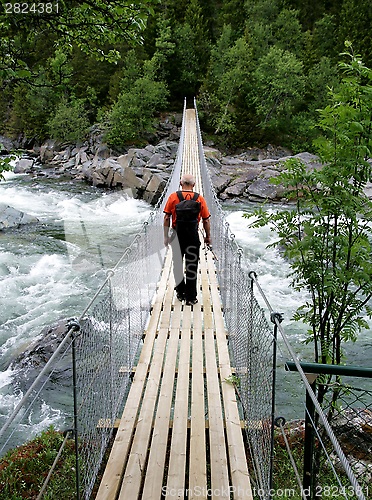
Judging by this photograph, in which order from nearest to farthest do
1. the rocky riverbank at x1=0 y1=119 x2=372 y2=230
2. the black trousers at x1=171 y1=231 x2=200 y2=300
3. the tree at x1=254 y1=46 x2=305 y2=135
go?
the black trousers at x1=171 y1=231 x2=200 y2=300, the rocky riverbank at x1=0 y1=119 x2=372 y2=230, the tree at x1=254 y1=46 x2=305 y2=135

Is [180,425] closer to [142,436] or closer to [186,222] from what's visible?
[142,436]

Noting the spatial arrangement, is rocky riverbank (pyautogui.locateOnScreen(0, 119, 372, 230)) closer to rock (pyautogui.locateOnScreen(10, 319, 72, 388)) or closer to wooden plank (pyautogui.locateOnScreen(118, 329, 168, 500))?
rock (pyautogui.locateOnScreen(10, 319, 72, 388))

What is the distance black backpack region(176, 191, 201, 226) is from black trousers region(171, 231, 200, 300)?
0.38 ft

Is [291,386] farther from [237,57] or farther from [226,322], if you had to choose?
[237,57]

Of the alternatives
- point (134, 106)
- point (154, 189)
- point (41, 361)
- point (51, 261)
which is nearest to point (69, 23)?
point (41, 361)

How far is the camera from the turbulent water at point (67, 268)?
13.0ft

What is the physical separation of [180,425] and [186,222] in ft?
4.69

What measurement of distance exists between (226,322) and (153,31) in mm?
21711

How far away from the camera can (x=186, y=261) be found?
3.28m

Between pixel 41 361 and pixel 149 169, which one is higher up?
pixel 149 169

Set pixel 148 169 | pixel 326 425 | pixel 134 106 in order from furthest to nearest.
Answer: pixel 134 106 < pixel 148 169 < pixel 326 425

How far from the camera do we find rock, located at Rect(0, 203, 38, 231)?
28.7ft

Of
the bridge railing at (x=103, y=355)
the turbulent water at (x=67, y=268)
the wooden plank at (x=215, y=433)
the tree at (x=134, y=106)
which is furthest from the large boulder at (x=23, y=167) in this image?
the wooden plank at (x=215, y=433)

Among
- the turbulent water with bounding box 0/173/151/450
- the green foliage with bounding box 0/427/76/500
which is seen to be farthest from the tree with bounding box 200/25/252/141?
the green foliage with bounding box 0/427/76/500
